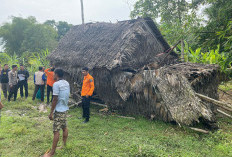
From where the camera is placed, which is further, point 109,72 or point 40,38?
point 40,38

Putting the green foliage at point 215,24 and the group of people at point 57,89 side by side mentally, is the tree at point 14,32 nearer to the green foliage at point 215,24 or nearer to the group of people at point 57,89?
the group of people at point 57,89

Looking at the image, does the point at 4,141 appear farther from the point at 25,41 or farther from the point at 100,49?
the point at 25,41

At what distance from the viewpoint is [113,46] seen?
7910 millimetres

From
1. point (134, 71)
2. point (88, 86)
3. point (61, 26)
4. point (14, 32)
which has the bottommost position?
point (88, 86)

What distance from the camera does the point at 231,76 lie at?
26.9ft

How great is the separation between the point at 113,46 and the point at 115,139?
4366 mm

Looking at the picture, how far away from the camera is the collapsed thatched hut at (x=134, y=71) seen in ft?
17.2

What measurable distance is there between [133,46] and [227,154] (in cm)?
505

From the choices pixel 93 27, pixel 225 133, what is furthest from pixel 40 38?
pixel 225 133

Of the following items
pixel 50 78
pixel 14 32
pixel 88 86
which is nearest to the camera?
pixel 88 86

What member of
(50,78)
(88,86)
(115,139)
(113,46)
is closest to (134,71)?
(113,46)

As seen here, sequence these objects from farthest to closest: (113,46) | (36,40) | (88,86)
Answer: (36,40) < (113,46) < (88,86)

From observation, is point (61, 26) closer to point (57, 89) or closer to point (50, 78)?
point (50, 78)

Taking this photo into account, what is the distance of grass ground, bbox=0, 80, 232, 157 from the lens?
3.99 m
